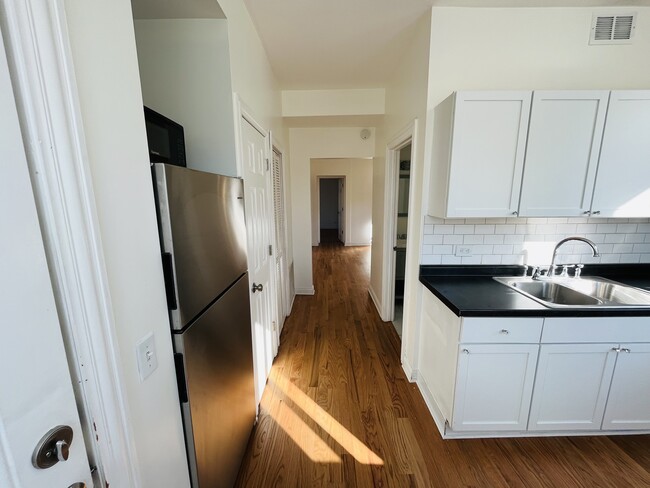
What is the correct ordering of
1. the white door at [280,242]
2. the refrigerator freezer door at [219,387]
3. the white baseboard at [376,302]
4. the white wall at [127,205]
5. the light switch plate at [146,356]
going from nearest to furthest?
the white wall at [127,205] < the light switch plate at [146,356] < the refrigerator freezer door at [219,387] < the white door at [280,242] < the white baseboard at [376,302]

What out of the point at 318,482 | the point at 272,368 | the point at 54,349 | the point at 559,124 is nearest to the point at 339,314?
the point at 272,368

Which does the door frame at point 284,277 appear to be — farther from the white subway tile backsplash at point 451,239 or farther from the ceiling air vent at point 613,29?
the ceiling air vent at point 613,29

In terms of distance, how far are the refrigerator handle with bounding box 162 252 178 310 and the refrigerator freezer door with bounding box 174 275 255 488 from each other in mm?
122

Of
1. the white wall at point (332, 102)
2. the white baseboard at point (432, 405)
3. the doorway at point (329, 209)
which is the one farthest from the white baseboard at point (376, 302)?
the doorway at point (329, 209)

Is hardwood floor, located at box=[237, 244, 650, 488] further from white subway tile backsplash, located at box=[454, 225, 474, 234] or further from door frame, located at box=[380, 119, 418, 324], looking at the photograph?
white subway tile backsplash, located at box=[454, 225, 474, 234]

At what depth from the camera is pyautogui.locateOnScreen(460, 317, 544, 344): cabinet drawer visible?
146 cm

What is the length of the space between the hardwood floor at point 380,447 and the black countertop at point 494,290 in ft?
2.77

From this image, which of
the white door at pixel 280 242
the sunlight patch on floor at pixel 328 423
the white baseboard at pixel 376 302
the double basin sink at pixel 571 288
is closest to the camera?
the sunlight patch on floor at pixel 328 423

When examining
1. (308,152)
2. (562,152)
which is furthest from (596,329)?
(308,152)

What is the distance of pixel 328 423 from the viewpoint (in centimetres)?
178

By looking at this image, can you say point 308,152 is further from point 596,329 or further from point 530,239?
point 596,329

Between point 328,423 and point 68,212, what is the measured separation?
1858mm

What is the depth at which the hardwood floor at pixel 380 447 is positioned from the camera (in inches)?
56.2

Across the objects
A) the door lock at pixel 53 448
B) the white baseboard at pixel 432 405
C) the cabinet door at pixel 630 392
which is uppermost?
the door lock at pixel 53 448
